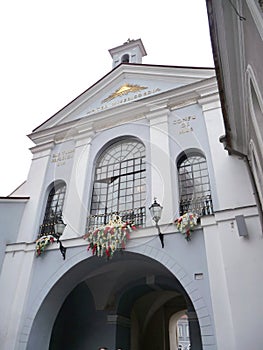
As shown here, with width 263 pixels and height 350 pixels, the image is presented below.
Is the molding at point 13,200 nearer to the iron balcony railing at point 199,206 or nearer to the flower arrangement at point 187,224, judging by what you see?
the iron balcony railing at point 199,206

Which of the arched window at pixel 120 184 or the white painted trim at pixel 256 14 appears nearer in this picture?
the white painted trim at pixel 256 14

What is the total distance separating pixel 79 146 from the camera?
404 inches

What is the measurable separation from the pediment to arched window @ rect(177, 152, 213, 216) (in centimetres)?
296

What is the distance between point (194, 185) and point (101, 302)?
4.97 m

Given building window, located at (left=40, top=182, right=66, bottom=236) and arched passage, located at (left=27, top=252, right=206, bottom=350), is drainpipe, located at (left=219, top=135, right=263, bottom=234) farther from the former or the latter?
building window, located at (left=40, top=182, right=66, bottom=236)

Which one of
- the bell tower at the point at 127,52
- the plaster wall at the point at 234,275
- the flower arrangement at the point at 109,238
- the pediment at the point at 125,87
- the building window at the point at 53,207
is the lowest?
the plaster wall at the point at 234,275

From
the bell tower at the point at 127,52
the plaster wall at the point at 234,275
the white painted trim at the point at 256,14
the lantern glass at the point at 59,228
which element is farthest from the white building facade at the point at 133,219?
the white painted trim at the point at 256,14

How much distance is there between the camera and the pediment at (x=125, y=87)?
1027 cm

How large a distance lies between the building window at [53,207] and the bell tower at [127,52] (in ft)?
Answer: 25.9

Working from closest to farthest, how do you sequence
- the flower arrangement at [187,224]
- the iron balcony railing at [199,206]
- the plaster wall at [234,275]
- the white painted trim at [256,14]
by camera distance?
the white painted trim at [256,14] → the plaster wall at [234,275] → the flower arrangement at [187,224] → the iron balcony railing at [199,206]

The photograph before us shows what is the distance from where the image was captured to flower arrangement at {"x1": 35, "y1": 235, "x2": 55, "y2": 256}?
8.09m

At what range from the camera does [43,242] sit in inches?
323

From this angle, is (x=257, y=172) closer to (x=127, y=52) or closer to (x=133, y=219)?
(x=133, y=219)

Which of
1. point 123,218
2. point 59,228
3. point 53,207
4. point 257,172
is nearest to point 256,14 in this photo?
point 257,172
